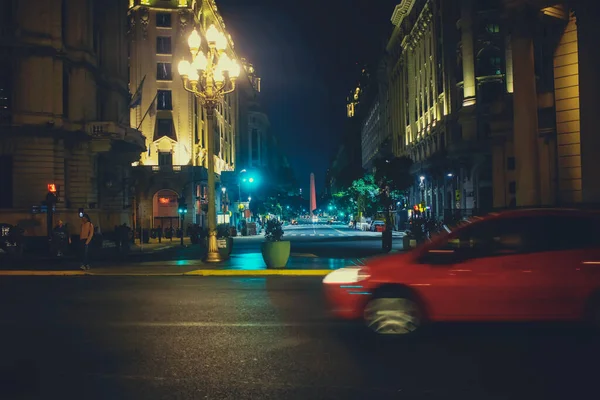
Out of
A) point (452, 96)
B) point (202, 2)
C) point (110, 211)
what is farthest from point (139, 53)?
point (452, 96)

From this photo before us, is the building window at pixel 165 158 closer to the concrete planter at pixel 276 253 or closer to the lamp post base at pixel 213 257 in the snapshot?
the lamp post base at pixel 213 257

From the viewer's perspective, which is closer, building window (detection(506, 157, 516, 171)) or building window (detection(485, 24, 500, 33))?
building window (detection(506, 157, 516, 171))

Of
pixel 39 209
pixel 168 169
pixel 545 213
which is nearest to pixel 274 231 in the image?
pixel 545 213

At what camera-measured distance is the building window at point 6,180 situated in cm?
3653

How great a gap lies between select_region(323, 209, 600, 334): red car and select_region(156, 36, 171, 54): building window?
198 feet

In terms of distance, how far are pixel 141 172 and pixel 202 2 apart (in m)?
23.5

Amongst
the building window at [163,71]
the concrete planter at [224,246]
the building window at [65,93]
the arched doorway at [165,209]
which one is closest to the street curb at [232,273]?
the concrete planter at [224,246]

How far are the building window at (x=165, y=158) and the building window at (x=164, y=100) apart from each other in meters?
5.16

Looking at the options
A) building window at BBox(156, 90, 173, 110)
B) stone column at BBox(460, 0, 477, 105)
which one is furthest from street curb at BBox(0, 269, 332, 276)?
building window at BBox(156, 90, 173, 110)

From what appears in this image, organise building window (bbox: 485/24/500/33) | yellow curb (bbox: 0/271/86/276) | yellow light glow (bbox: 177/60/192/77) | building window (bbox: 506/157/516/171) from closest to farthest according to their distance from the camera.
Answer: yellow curb (bbox: 0/271/86/276) → yellow light glow (bbox: 177/60/192/77) → building window (bbox: 506/157/516/171) → building window (bbox: 485/24/500/33)

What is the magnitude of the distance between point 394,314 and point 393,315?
0.8 inches

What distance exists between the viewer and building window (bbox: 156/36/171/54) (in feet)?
209

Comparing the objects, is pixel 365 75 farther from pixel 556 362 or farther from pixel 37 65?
pixel 556 362

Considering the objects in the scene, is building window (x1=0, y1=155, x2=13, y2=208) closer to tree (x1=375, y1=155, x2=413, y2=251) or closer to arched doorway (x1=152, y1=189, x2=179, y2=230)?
arched doorway (x1=152, y1=189, x2=179, y2=230)
